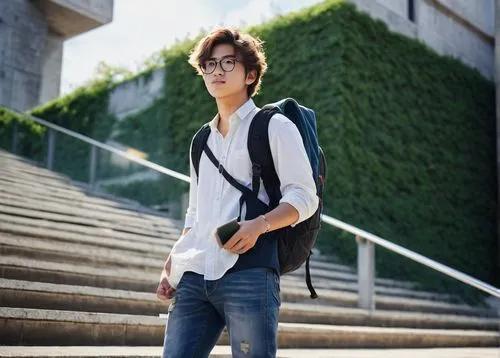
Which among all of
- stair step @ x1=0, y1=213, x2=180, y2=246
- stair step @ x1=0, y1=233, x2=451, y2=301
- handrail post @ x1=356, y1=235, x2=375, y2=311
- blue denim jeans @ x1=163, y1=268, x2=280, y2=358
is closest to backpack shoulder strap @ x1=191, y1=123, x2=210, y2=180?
blue denim jeans @ x1=163, y1=268, x2=280, y2=358

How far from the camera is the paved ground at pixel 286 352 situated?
315 cm

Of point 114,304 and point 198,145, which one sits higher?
point 198,145

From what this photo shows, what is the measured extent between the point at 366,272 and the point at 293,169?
13.5ft

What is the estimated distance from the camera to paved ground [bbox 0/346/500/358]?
3148mm

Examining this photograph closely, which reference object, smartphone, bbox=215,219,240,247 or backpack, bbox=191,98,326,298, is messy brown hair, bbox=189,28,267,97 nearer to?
backpack, bbox=191,98,326,298

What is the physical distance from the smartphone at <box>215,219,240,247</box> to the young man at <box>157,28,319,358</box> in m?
0.01

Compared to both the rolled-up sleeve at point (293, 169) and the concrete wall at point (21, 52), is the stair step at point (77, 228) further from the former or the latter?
the concrete wall at point (21, 52)

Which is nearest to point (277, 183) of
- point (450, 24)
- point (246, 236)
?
point (246, 236)

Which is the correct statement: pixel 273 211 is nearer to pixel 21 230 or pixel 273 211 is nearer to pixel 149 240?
pixel 21 230

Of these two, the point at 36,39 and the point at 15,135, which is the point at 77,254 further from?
the point at 36,39

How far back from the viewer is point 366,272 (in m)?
5.78

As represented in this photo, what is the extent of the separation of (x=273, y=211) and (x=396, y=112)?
8458 mm

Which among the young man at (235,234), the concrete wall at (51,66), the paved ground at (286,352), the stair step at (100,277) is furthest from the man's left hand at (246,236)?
the concrete wall at (51,66)

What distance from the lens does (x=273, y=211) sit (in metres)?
1.81
